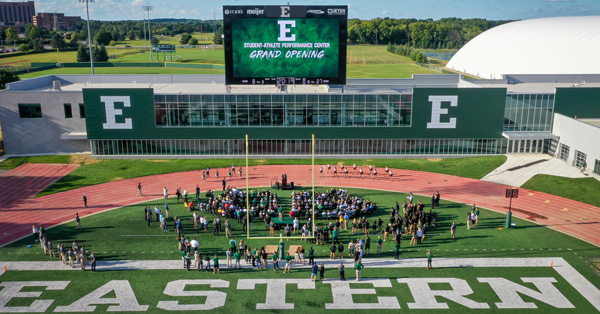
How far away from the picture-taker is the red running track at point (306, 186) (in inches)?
1591

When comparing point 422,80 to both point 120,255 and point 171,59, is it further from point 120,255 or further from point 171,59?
point 171,59

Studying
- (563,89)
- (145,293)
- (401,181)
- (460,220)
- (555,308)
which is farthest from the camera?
(563,89)

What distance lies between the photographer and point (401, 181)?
169 feet

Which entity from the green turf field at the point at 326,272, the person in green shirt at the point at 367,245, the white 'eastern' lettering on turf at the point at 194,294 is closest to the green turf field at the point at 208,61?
the green turf field at the point at 326,272

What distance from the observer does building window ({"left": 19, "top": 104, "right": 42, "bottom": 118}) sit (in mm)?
61062

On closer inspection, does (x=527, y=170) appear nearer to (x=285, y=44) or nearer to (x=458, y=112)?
(x=458, y=112)

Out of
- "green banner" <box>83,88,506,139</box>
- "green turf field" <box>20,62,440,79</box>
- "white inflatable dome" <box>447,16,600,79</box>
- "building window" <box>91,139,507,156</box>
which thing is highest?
"white inflatable dome" <box>447,16,600,79</box>

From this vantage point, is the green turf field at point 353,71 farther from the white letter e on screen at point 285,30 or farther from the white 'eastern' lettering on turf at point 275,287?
the white 'eastern' lettering on turf at point 275,287

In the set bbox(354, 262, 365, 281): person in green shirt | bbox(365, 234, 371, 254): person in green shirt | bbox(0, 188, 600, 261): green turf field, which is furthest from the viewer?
bbox(0, 188, 600, 261): green turf field

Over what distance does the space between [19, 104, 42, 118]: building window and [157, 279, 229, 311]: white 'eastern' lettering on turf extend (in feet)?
138

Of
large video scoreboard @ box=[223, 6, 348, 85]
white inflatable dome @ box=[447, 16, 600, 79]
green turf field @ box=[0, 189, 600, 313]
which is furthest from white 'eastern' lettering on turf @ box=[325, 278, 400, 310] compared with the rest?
white inflatable dome @ box=[447, 16, 600, 79]

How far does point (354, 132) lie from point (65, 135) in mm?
35880

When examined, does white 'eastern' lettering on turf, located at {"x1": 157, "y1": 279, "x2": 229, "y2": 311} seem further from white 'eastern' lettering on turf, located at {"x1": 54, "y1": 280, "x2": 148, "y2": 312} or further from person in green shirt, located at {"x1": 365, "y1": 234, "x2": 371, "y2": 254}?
person in green shirt, located at {"x1": 365, "y1": 234, "x2": 371, "y2": 254}

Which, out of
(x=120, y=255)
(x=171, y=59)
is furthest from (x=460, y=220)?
(x=171, y=59)
